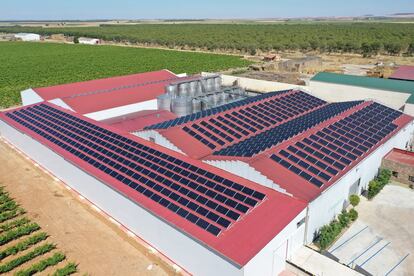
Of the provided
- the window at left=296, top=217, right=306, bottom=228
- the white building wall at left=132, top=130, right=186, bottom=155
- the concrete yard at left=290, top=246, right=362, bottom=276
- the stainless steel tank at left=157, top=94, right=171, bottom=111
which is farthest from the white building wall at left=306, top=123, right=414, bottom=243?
the stainless steel tank at left=157, top=94, right=171, bottom=111

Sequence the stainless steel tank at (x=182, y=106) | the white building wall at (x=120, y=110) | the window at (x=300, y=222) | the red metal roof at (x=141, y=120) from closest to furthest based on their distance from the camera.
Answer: the window at (x=300, y=222)
the red metal roof at (x=141, y=120)
the stainless steel tank at (x=182, y=106)
the white building wall at (x=120, y=110)

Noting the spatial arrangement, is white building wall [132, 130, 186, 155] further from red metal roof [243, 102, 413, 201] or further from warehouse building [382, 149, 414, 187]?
warehouse building [382, 149, 414, 187]

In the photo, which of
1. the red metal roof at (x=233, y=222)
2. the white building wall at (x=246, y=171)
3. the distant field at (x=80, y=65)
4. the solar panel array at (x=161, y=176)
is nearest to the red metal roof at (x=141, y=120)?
the red metal roof at (x=233, y=222)

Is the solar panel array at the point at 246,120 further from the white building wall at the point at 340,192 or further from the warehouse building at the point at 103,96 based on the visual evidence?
the warehouse building at the point at 103,96

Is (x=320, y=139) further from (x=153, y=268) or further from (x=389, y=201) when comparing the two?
(x=153, y=268)

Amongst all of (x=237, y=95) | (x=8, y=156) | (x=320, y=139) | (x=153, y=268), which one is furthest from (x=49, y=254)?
(x=237, y=95)
